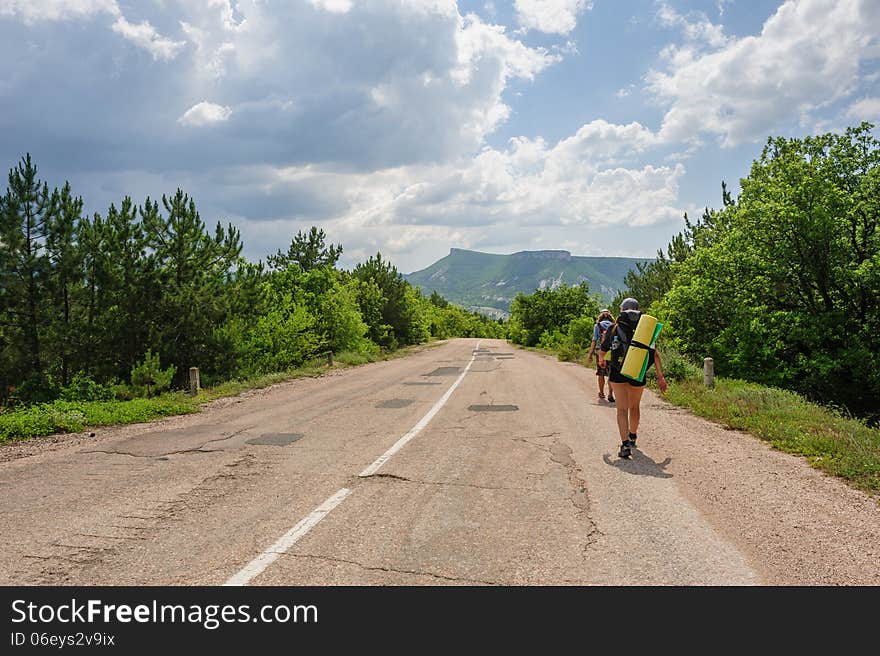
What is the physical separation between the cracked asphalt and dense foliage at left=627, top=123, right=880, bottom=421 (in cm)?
1183

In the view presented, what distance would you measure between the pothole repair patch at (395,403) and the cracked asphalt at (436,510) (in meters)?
2.60

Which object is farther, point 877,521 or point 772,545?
point 877,521

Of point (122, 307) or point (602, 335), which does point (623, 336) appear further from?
point (122, 307)

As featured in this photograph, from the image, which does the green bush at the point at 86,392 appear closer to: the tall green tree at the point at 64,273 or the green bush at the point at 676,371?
the tall green tree at the point at 64,273

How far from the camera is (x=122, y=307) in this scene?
18.3 meters

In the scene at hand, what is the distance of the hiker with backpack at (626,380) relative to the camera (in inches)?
272

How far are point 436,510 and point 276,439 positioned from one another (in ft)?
14.1

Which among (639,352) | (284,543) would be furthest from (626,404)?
(284,543)

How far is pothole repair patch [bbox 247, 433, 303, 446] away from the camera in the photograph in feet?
26.1

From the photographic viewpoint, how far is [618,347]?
278 inches
